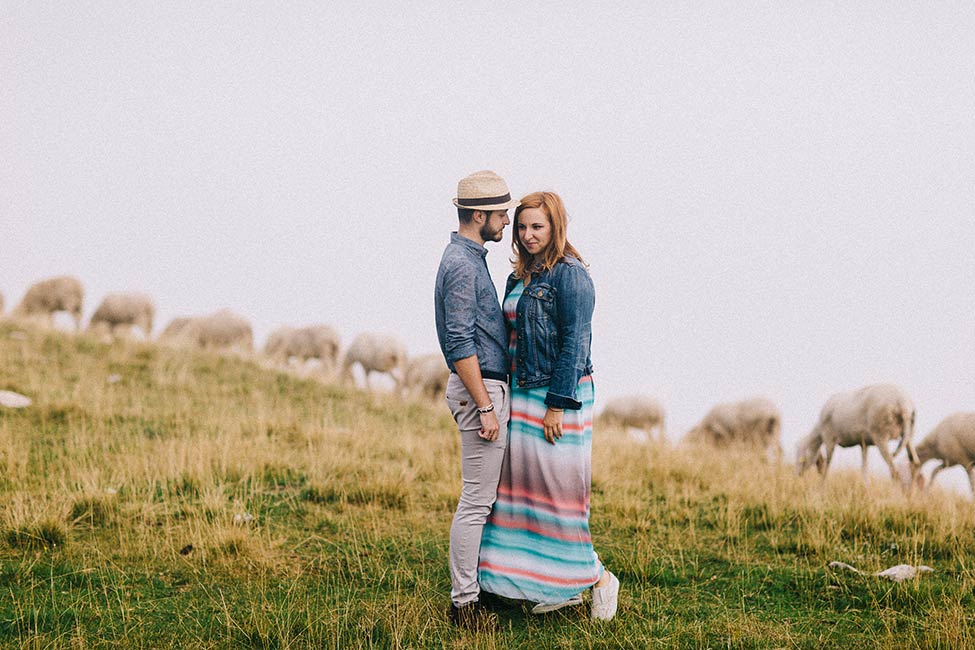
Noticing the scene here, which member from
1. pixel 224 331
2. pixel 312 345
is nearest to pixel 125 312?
pixel 224 331

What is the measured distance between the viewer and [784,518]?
7953 millimetres

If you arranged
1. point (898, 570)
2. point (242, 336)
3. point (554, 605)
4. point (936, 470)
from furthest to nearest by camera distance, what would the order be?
point (242, 336) < point (936, 470) < point (898, 570) < point (554, 605)

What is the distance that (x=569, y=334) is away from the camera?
4648mm

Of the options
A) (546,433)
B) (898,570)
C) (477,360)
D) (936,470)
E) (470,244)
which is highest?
(470,244)

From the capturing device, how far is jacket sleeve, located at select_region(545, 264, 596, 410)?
4.65m

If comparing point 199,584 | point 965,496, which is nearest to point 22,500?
point 199,584

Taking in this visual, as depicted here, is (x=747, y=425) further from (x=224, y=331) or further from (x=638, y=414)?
(x=224, y=331)

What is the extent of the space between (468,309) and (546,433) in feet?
2.77

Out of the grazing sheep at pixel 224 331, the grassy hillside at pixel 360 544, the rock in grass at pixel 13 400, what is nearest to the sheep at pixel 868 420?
the grassy hillside at pixel 360 544

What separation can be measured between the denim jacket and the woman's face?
0.16 m

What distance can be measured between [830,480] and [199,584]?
8.73 meters

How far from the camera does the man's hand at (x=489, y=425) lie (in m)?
4.65

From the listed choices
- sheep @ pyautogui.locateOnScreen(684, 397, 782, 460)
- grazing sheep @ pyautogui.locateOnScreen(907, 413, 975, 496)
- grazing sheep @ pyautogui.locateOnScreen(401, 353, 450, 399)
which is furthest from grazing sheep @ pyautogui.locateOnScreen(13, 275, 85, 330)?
grazing sheep @ pyautogui.locateOnScreen(907, 413, 975, 496)

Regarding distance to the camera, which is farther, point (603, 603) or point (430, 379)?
point (430, 379)
